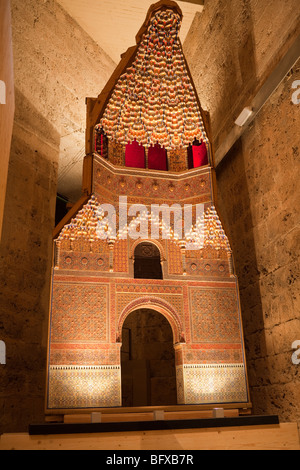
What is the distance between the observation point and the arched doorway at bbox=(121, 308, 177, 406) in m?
6.28

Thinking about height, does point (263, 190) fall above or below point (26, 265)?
above

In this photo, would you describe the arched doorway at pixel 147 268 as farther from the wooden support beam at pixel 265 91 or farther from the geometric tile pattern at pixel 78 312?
the wooden support beam at pixel 265 91

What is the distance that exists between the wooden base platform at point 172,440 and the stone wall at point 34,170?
1590mm

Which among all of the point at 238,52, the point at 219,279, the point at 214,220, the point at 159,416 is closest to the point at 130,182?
the point at 214,220

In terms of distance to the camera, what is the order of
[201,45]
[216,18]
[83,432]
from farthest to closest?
[201,45] < [216,18] < [83,432]

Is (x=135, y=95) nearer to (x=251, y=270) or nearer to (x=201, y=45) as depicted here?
(x=201, y=45)

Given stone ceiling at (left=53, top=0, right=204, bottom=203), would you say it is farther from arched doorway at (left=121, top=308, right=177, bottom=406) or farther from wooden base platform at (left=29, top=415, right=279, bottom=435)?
wooden base platform at (left=29, top=415, right=279, bottom=435)

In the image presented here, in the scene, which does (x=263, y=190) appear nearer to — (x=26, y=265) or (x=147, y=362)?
(x=26, y=265)

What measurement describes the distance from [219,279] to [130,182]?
1597mm

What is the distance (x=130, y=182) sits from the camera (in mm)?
5012

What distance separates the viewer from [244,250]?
514 centimetres

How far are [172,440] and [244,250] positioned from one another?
2606 millimetres

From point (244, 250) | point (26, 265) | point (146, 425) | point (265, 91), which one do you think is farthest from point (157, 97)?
point (146, 425)

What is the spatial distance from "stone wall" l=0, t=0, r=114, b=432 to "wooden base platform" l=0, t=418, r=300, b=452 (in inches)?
62.6
